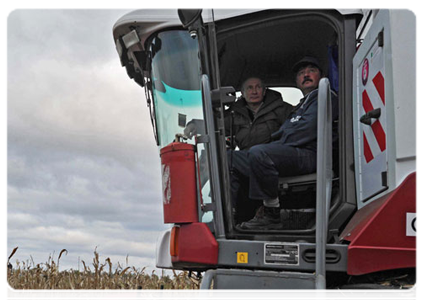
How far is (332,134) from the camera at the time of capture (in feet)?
14.0

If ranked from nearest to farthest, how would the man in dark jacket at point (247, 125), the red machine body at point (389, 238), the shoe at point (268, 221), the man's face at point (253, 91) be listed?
the red machine body at point (389, 238)
the shoe at point (268, 221)
the man in dark jacket at point (247, 125)
the man's face at point (253, 91)

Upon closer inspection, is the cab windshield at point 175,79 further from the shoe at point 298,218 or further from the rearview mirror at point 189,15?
the shoe at point 298,218

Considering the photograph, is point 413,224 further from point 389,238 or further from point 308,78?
point 308,78

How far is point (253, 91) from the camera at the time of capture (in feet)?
15.9

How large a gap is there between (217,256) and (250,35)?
1.96 m

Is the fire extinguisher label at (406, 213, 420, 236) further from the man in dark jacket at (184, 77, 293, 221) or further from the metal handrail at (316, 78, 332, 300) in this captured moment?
the man in dark jacket at (184, 77, 293, 221)

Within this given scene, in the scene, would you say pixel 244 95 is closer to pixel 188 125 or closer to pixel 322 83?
pixel 188 125

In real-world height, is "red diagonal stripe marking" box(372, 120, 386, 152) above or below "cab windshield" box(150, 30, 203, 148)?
below

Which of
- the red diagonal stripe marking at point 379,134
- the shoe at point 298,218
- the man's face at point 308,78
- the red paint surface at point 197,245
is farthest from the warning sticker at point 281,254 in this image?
the man's face at point 308,78

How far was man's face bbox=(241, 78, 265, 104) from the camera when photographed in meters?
4.82

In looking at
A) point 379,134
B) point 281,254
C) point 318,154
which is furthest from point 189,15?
point 281,254

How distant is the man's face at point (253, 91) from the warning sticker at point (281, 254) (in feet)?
4.85

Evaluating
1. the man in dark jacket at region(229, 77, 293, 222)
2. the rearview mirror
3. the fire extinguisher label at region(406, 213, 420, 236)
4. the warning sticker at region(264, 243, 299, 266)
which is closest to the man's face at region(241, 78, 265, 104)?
the man in dark jacket at region(229, 77, 293, 222)

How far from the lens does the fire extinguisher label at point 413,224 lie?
11.3 ft
